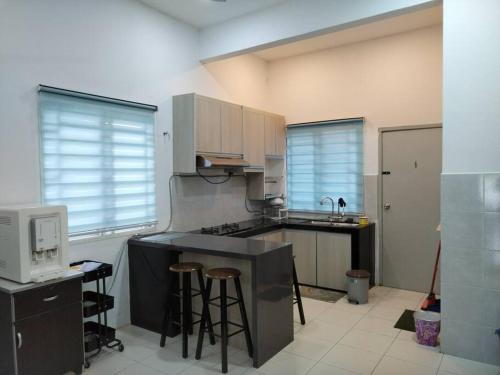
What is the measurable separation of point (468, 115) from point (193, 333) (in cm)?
300

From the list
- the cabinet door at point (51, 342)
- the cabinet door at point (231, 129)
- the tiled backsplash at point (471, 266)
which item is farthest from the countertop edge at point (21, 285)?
the tiled backsplash at point (471, 266)

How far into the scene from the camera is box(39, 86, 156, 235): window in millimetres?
3029

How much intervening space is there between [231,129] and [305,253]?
189 centimetres

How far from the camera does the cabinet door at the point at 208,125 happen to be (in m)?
3.98

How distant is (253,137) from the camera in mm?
4801

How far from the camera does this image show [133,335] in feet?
11.2

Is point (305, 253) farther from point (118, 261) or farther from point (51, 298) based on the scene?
point (51, 298)

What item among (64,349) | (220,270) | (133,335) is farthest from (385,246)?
(64,349)

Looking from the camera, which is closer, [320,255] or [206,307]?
[206,307]

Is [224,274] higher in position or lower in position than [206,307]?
higher

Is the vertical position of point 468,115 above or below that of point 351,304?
above

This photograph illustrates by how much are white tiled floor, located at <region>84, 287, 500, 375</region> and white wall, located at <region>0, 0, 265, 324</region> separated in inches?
28.0

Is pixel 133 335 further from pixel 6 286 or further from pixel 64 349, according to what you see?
pixel 6 286

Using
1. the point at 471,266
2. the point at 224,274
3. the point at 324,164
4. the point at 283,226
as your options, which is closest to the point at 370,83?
the point at 324,164
